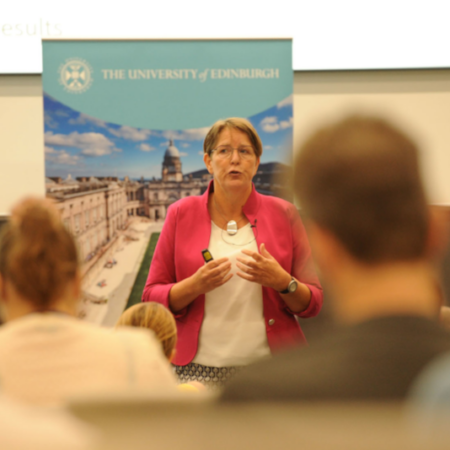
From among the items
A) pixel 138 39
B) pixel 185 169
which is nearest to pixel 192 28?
pixel 138 39

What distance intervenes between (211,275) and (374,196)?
4.38ft

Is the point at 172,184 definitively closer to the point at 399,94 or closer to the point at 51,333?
the point at 399,94

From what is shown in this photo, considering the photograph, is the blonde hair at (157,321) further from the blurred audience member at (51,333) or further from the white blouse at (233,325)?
the blurred audience member at (51,333)

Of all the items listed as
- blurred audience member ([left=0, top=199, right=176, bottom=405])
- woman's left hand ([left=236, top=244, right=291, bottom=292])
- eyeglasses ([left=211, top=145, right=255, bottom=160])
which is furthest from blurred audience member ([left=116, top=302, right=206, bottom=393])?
blurred audience member ([left=0, top=199, right=176, bottom=405])

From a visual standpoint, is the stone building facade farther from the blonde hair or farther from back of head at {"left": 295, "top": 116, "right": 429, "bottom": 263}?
back of head at {"left": 295, "top": 116, "right": 429, "bottom": 263}

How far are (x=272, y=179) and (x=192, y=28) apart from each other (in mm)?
1540

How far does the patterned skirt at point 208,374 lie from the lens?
2.09 metres

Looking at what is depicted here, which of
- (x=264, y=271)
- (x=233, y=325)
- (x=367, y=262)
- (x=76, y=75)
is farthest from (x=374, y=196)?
(x=76, y=75)

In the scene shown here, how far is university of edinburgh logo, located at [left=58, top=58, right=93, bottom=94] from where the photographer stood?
3.70 metres

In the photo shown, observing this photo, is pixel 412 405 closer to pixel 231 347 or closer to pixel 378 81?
pixel 231 347

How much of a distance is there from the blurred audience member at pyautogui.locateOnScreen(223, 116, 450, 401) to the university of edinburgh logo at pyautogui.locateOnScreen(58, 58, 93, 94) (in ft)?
10.7

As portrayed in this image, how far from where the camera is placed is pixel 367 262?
777 millimetres

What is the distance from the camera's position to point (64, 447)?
1.96 feet

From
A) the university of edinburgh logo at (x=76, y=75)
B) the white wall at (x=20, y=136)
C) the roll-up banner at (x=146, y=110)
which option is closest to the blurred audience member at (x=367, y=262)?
the roll-up banner at (x=146, y=110)
